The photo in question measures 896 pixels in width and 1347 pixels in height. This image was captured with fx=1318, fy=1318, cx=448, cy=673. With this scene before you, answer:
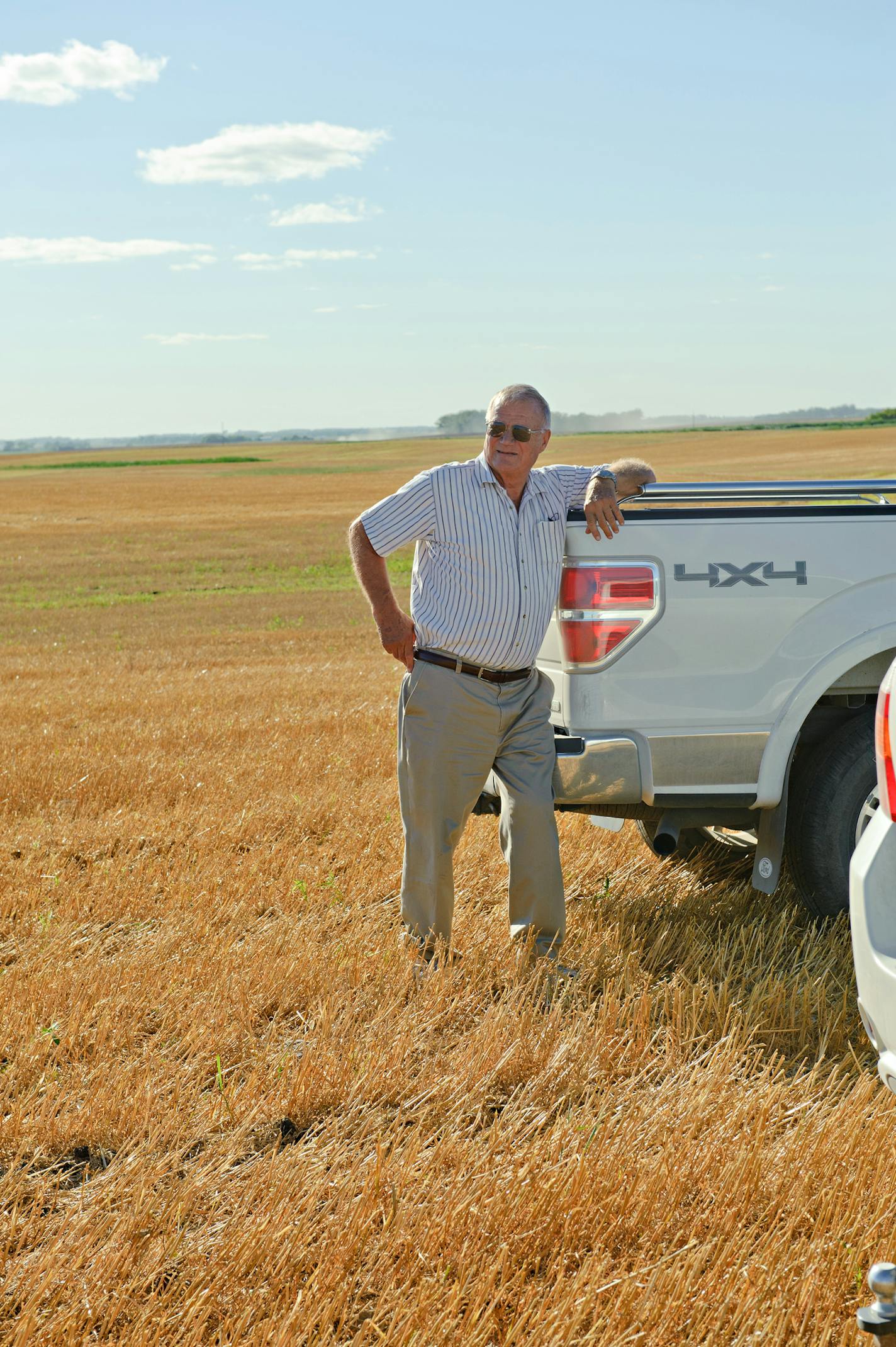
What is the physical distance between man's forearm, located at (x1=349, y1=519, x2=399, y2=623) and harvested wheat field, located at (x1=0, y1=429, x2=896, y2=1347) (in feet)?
3.94

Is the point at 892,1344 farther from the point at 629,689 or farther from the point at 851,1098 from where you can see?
the point at 629,689

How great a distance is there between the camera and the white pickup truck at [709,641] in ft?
14.4

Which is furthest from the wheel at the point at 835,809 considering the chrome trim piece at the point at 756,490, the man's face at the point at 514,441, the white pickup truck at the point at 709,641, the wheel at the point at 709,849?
the man's face at the point at 514,441

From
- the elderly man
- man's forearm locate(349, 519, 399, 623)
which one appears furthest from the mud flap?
man's forearm locate(349, 519, 399, 623)

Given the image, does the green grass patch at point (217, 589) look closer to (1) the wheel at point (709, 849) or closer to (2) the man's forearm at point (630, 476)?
(1) the wheel at point (709, 849)

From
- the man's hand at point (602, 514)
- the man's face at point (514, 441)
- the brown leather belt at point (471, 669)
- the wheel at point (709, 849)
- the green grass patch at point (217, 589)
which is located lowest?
the green grass patch at point (217, 589)

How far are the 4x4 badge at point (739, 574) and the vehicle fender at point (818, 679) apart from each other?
0.48ft

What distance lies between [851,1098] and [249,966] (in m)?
1.98

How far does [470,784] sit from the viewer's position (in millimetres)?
4562

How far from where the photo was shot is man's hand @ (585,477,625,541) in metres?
4.39

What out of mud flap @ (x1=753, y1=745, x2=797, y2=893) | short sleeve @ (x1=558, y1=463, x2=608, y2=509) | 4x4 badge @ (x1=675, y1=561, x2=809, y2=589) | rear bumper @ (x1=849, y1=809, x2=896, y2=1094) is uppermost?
short sleeve @ (x1=558, y1=463, x2=608, y2=509)

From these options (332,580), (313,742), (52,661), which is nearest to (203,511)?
(332,580)

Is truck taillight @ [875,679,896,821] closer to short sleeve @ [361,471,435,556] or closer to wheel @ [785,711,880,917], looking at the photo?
wheel @ [785,711,880,917]

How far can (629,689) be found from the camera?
→ 4406 mm
